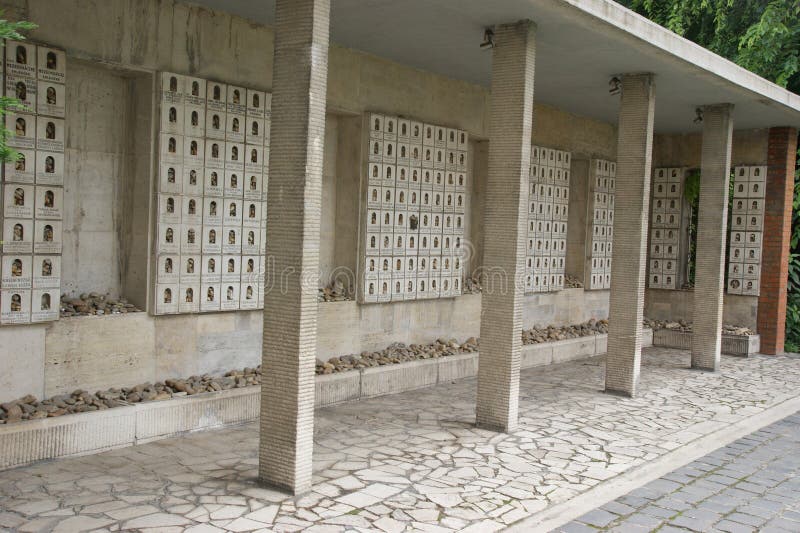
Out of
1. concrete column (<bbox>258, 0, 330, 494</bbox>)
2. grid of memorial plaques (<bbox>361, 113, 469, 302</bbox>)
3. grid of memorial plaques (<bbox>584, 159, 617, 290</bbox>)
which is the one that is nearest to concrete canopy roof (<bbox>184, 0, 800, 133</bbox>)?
grid of memorial plaques (<bbox>361, 113, 469, 302</bbox>)

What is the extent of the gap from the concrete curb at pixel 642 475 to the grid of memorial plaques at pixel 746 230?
4996 mm

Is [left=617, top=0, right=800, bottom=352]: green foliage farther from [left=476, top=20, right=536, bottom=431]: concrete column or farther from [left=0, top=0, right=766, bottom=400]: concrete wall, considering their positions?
[left=0, top=0, right=766, bottom=400]: concrete wall

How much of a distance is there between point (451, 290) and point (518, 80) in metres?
4.23

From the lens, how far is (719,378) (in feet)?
36.4

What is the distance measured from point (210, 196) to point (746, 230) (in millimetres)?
10457

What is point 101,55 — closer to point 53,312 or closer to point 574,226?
point 53,312

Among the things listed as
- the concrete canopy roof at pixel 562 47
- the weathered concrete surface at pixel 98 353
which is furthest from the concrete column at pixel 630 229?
the weathered concrete surface at pixel 98 353

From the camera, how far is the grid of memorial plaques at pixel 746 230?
45.1 ft

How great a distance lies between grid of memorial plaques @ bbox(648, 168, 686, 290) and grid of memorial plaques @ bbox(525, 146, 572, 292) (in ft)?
9.06

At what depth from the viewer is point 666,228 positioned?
1522 centimetres

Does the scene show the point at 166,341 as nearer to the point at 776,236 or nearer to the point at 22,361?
the point at 22,361

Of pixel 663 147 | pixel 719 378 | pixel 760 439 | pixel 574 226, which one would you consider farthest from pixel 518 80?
pixel 663 147

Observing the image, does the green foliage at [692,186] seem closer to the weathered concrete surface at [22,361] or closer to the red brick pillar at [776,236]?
the red brick pillar at [776,236]

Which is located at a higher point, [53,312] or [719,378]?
[53,312]
